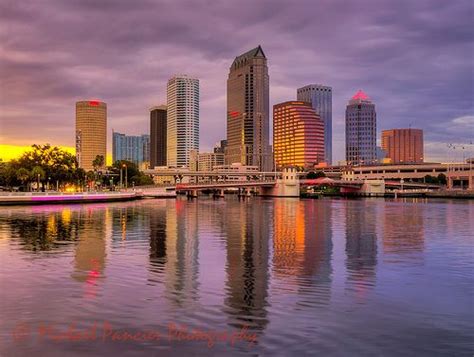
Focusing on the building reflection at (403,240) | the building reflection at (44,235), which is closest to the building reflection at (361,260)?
the building reflection at (403,240)

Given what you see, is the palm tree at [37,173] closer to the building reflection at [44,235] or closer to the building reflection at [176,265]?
the building reflection at [44,235]

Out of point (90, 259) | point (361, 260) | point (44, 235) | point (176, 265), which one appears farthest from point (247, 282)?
point (44, 235)

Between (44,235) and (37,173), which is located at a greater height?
(37,173)

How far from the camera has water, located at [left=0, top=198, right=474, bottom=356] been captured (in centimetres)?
1387

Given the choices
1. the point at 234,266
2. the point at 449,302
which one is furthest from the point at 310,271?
the point at 449,302

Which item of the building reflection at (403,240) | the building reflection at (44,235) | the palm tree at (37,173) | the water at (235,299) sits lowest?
the building reflection at (403,240)

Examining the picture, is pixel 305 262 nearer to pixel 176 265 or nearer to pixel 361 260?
pixel 361 260

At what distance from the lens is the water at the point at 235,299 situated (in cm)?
1387

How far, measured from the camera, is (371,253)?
32.2 meters

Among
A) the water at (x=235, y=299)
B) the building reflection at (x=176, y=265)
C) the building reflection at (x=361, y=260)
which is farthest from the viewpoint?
the building reflection at (x=361, y=260)

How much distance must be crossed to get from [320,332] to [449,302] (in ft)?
23.3

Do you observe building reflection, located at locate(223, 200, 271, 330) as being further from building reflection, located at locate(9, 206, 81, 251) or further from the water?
building reflection, located at locate(9, 206, 81, 251)

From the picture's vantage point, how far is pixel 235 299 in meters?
18.8

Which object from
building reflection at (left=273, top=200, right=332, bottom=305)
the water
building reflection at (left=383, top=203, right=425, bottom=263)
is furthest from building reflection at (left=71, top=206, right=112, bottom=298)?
building reflection at (left=383, top=203, right=425, bottom=263)
